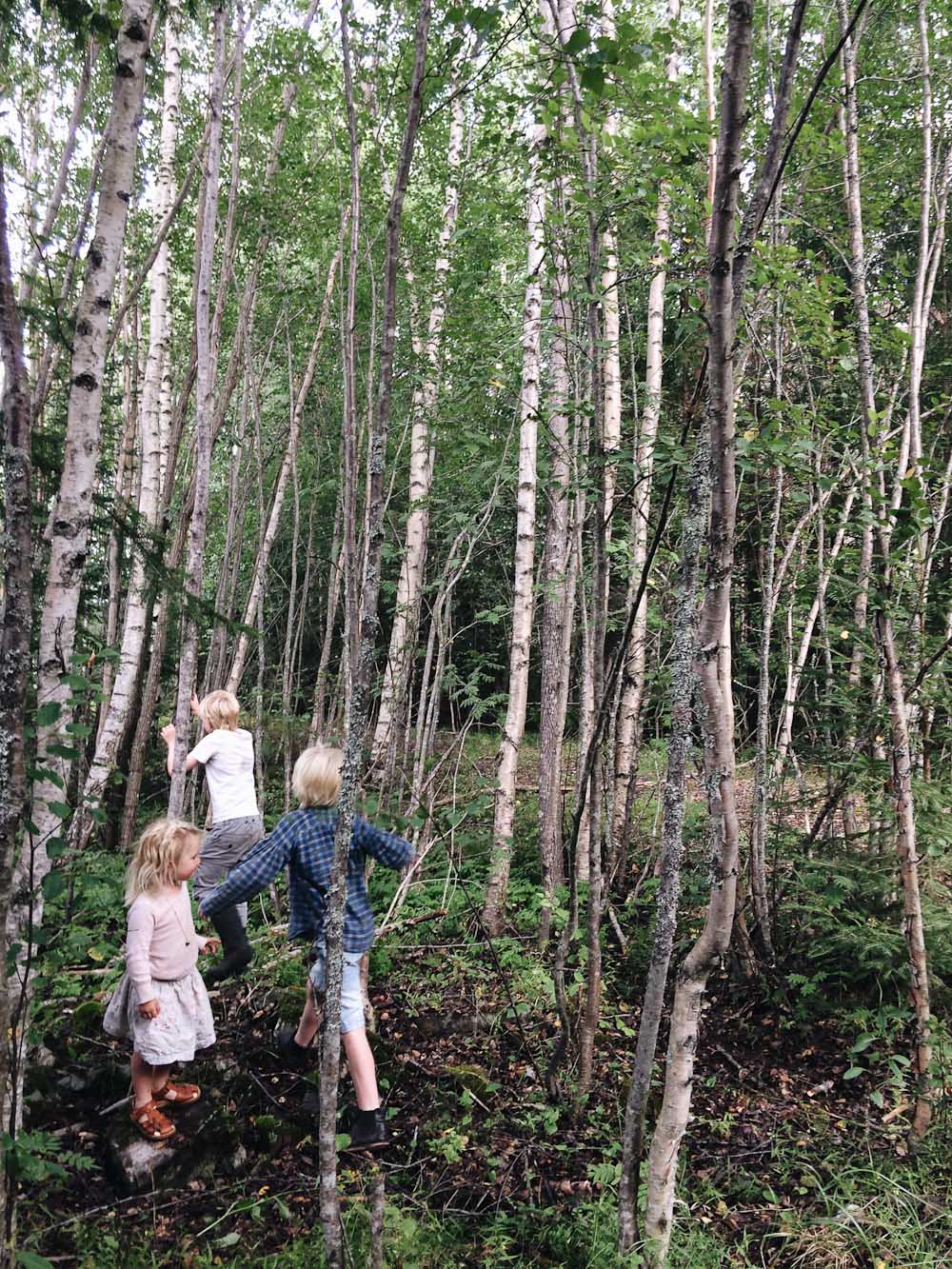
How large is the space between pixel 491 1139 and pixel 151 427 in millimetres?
6038

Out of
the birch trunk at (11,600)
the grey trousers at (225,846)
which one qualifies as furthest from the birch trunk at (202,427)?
the birch trunk at (11,600)

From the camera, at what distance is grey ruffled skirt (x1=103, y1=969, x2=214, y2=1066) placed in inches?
120

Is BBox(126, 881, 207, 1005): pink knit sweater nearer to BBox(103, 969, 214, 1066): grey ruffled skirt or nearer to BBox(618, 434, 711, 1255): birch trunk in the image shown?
BBox(103, 969, 214, 1066): grey ruffled skirt

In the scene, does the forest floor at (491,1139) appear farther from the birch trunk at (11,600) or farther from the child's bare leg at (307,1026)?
the birch trunk at (11,600)

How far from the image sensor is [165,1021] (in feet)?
10.1

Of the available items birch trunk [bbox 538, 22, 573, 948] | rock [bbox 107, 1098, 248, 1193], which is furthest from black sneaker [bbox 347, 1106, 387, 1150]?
birch trunk [bbox 538, 22, 573, 948]

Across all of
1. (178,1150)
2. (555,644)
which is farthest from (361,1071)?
(555,644)

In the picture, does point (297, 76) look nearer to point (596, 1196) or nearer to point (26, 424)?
point (26, 424)

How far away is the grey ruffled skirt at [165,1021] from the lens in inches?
120

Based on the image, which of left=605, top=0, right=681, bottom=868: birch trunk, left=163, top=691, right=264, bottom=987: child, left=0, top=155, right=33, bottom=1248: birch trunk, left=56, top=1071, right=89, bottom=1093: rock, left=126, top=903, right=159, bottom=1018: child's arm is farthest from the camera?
left=605, top=0, right=681, bottom=868: birch trunk

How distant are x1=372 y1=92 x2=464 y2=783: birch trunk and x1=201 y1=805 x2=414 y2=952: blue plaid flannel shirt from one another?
2578 millimetres

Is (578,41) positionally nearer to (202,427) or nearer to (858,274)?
(858,274)

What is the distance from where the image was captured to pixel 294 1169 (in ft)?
9.84

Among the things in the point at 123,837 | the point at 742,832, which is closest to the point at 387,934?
the point at 123,837
